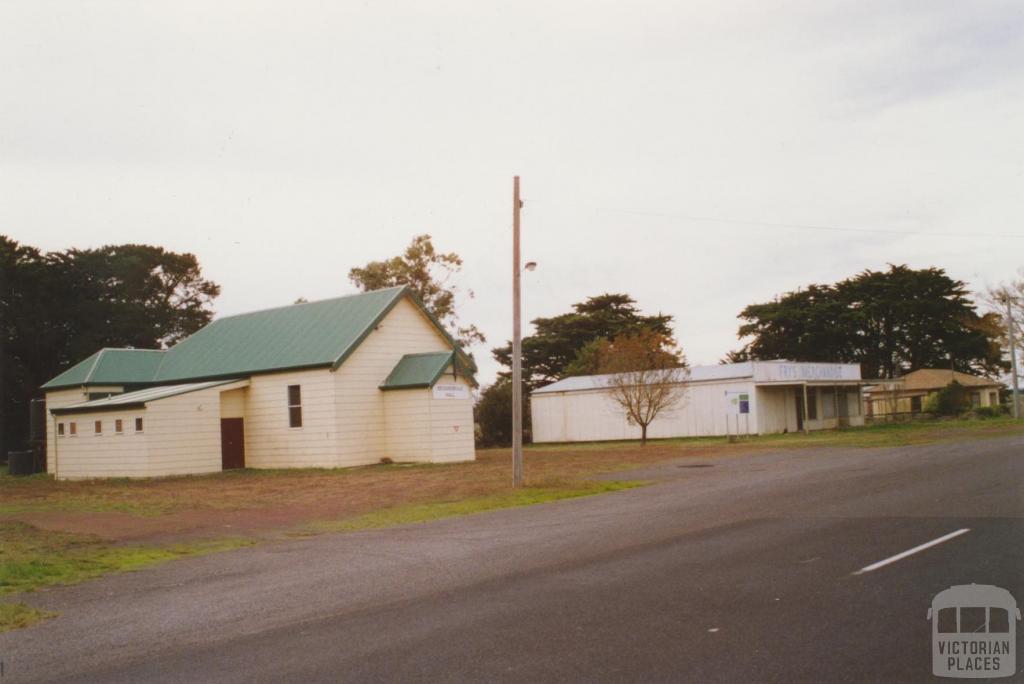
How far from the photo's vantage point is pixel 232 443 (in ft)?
117

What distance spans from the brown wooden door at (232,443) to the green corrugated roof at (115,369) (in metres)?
8.49

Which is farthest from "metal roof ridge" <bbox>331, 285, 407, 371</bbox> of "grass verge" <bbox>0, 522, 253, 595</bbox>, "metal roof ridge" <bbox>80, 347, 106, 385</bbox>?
"grass verge" <bbox>0, 522, 253, 595</bbox>

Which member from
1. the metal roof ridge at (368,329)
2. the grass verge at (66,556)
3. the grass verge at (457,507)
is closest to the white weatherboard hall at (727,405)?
the metal roof ridge at (368,329)

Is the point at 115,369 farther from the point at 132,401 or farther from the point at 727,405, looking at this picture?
the point at 727,405

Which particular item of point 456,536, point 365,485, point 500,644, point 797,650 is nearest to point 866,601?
point 797,650

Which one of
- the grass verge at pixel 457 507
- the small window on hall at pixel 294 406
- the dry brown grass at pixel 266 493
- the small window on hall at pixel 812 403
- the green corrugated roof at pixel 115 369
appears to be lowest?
the dry brown grass at pixel 266 493

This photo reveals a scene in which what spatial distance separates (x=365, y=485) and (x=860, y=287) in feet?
204

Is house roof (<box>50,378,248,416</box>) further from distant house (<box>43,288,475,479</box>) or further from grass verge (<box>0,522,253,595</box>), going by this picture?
grass verge (<box>0,522,253,595</box>)

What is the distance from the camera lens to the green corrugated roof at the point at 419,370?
110 ft

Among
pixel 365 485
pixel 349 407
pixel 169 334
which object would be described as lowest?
pixel 365 485

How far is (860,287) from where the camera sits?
252 feet

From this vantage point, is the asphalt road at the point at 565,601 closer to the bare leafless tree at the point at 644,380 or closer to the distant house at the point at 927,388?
the bare leafless tree at the point at 644,380

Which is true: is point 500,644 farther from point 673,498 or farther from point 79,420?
point 79,420

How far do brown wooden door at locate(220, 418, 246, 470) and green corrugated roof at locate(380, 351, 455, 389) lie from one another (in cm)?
627
